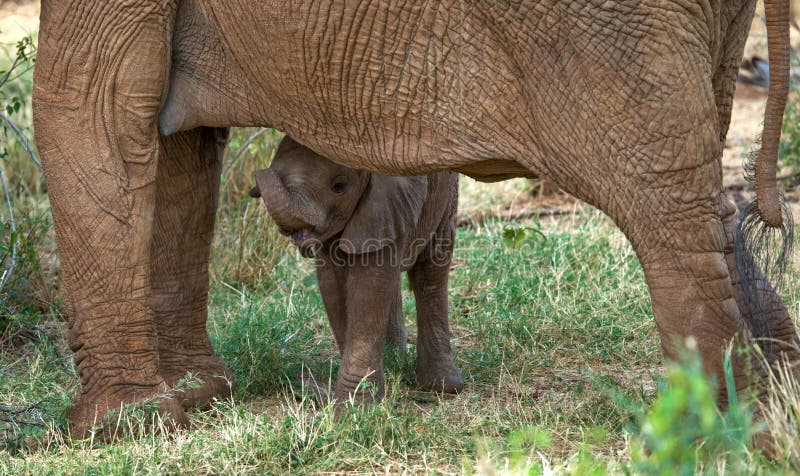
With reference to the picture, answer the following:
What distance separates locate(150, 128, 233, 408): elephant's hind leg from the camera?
14.9 feet

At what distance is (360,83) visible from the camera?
371 centimetres

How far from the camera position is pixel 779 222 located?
140 inches

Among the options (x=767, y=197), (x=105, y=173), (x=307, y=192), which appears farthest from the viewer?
(x=307, y=192)

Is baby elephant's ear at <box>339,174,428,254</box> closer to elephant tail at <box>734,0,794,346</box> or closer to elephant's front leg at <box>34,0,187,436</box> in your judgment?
elephant's front leg at <box>34,0,187,436</box>

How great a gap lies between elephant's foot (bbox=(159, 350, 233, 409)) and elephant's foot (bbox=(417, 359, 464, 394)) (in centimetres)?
76

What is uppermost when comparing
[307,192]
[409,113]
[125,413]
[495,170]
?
[409,113]

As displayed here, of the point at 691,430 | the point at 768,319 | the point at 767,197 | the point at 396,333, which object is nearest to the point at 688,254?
the point at 767,197

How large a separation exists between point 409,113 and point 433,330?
52.1 inches

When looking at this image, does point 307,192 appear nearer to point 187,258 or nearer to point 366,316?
point 366,316

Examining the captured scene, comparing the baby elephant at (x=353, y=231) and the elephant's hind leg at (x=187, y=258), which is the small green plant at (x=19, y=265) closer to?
the elephant's hind leg at (x=187, y=258)

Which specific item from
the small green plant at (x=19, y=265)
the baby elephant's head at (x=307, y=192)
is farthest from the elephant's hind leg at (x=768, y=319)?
the small green plant at (x=19, y=265)

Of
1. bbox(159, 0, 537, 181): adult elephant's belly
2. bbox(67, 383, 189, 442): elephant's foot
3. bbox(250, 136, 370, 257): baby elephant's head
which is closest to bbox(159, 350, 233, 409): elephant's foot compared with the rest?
bbox(67, 383, 189, 442): elephant's foot

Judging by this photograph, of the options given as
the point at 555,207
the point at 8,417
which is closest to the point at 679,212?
the point at 8,417

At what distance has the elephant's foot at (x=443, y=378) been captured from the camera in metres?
4.66
